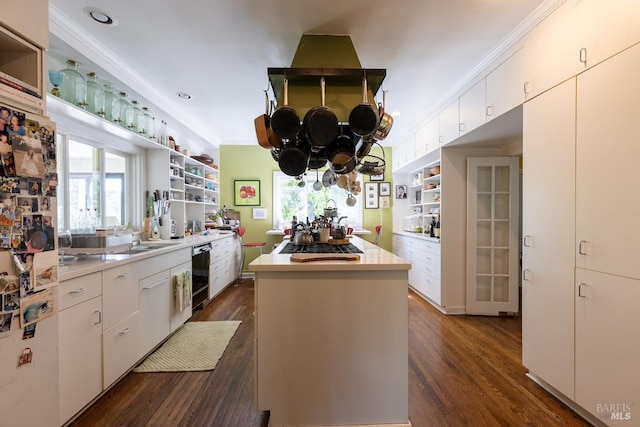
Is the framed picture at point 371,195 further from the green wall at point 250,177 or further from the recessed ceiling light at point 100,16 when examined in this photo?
the recessed ceiling light at point 100,16

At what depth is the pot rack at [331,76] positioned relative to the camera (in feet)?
6.23

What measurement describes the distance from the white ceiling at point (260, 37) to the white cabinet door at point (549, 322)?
1.77m

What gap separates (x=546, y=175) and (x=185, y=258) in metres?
3.35

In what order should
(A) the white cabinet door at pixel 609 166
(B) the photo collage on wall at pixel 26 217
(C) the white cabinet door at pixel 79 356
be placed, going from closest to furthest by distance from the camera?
(B) the photo collage on wall at pixel 26 217 → (A) the white cabinet door at pixel 609 166 → (C) the white cabinet door at pixel 79 356

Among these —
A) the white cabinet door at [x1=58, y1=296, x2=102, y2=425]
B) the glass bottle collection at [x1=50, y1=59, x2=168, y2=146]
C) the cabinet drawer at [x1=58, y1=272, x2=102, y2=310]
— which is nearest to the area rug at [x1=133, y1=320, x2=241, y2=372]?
the white cabinet door at [x1=58, y1=296, x2=102, y2=425]

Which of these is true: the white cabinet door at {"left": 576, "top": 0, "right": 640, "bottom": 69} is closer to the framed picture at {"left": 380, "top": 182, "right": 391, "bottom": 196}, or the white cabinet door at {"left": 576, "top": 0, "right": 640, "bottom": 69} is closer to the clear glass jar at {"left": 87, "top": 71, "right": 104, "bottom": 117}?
the clear glass jar at {"left": 87, "top": 71, "right": 104, "bottom": 117}

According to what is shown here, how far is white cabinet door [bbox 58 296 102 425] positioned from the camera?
1.54 meters

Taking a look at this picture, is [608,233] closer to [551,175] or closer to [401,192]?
[551,175]

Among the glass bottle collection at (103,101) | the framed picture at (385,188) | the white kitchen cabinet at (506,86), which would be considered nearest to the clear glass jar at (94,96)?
the glass bottle collection at (103,101)

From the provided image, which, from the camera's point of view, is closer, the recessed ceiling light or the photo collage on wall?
the photo collage on wall

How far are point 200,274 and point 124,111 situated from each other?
6.61ft

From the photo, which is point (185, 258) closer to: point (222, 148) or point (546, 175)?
point (222, 148)

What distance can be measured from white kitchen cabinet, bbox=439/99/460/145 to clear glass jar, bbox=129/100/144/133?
11.3ft

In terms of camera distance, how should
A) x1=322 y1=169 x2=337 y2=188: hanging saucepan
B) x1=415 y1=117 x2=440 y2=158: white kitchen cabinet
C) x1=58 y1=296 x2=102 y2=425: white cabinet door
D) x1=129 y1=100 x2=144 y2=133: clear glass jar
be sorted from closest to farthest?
x1=58 y1=296 x2=102 y2=425: white cabinet door → x1=129 y1=100 x2=144 y2=133: clear glass jar → x1=322 y1=169 x2=337 y2=188: hanging saucepan → x1=415 y1=117 x2=440 y2=158: white kitchen cabinet
